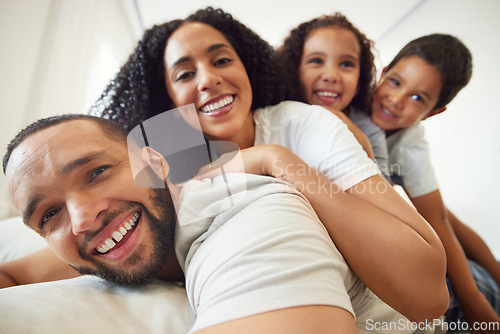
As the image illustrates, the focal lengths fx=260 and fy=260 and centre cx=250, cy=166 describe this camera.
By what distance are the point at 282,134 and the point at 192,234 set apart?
408 mm

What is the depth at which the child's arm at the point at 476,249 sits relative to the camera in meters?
1.02

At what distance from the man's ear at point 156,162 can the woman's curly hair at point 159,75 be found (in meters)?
0.25

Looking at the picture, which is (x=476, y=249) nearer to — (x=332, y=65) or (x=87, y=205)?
(x=332, y=65)

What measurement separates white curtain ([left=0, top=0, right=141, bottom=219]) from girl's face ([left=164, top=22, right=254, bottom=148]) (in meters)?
0.52

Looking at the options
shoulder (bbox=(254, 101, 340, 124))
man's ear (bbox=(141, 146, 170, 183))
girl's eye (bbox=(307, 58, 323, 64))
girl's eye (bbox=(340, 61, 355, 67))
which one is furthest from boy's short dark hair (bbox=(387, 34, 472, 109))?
man's ear (bbox=(141, 146, 170, 183))

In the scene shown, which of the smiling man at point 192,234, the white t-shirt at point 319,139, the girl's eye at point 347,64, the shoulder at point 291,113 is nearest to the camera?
the smiling man at point 192,234

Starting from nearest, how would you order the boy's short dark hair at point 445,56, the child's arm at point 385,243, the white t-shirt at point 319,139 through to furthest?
1. the child's arm at point 385,243
2. the white t-shirt at point 319,139
3. the boy's short dark hair at point 445,56

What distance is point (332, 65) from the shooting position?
35.4 inches

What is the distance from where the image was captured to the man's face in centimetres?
47

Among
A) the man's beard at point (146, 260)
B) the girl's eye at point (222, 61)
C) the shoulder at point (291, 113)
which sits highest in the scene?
the girl's eye at point (222, 61)

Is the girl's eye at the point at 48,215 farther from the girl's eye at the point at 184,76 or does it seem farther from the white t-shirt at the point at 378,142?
the white t-shirt at the point at 378,142

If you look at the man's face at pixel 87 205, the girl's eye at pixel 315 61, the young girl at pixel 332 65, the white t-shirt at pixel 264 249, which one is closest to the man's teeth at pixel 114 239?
the man's face at pixel 87 205

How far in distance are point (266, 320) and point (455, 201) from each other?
153 cm

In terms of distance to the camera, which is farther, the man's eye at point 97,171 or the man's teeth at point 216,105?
the man's teeth at point 216,105
